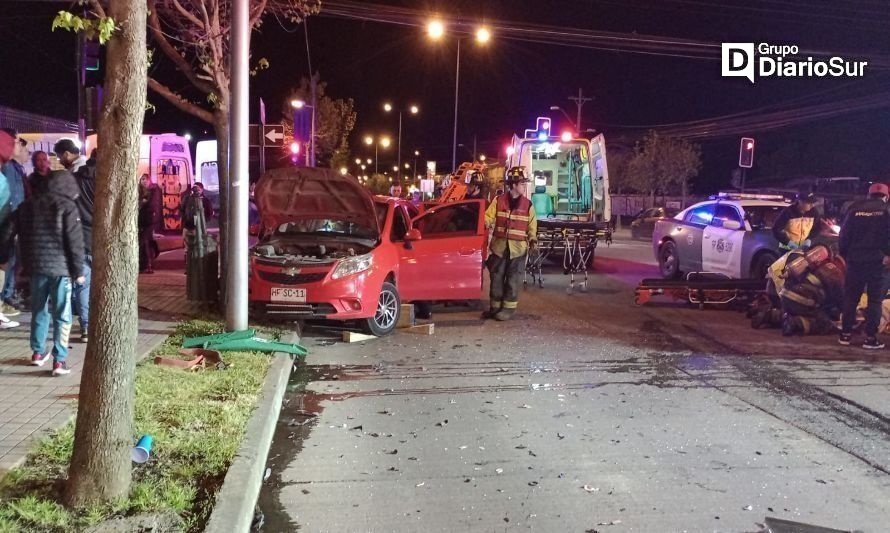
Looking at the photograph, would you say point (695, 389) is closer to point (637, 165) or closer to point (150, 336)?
point (150, 336)

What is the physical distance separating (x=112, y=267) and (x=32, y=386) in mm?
2893

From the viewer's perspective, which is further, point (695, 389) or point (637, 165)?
point (637, 165)

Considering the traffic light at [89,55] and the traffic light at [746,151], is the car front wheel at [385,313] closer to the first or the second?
the traffic light at [89,55]

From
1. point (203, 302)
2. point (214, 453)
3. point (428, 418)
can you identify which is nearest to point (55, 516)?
point (214, 453)

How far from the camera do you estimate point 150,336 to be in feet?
25.4

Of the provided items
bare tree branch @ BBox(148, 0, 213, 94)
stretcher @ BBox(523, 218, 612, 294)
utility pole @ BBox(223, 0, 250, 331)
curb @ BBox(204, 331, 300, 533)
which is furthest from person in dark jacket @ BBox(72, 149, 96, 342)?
stretcher @ BBox(523, 218, 612, 294)

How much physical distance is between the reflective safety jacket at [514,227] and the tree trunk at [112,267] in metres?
6.94

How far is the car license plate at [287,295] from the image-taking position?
330 inches

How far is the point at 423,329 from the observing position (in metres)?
9.28

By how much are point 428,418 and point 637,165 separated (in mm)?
48656

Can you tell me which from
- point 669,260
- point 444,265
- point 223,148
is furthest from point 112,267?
point 669,260

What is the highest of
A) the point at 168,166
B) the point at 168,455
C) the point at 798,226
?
the point at 168,166

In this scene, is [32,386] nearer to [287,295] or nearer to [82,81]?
[287,295]

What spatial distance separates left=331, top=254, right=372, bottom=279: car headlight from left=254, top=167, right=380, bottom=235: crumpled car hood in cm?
85
